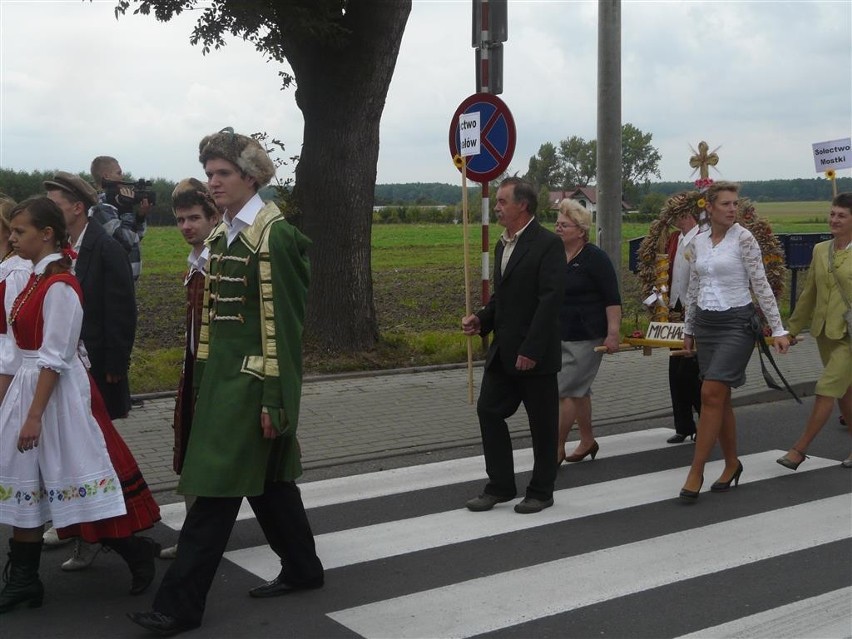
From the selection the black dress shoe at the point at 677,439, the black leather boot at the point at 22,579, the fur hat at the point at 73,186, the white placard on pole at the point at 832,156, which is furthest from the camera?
the white placard on pole at the point at 832,156

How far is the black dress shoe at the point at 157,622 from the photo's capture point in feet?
14.5

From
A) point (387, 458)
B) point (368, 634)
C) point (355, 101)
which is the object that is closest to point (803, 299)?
point (387, 458)

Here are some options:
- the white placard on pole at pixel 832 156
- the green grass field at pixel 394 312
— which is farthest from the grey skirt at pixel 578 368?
the white placard on pole at pixel 832 156

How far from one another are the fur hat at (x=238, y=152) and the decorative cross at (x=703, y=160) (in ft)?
13.3

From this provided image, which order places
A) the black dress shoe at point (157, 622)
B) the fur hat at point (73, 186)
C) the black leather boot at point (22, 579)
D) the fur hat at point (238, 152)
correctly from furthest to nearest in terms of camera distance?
the fur hat at point (73, 186) → the black leather boot at point (22, 579) → the fur hat at point (238, 152) → the black dress shoe at point (157, 622)

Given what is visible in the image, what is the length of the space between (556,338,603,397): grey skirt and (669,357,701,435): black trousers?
113 centimetres

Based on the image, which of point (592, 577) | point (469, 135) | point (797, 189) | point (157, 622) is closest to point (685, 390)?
point (469, 135)

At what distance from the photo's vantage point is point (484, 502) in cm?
652

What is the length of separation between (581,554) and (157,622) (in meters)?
2.31

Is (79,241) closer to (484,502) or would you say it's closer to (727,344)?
(484,502)

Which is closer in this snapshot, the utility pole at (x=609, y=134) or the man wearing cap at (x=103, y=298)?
the man wearing cap at (x=103, y=298)

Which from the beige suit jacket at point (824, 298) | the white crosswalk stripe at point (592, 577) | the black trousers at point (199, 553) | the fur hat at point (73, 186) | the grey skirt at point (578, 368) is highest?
the fur hat at point (73, 186)

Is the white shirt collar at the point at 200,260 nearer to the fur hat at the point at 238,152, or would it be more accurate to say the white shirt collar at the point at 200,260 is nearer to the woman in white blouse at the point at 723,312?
the fur hat at the point at 238,152

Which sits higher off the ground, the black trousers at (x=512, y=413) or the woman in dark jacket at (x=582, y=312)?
the woman in dark jacket at (x=582, y=312)
